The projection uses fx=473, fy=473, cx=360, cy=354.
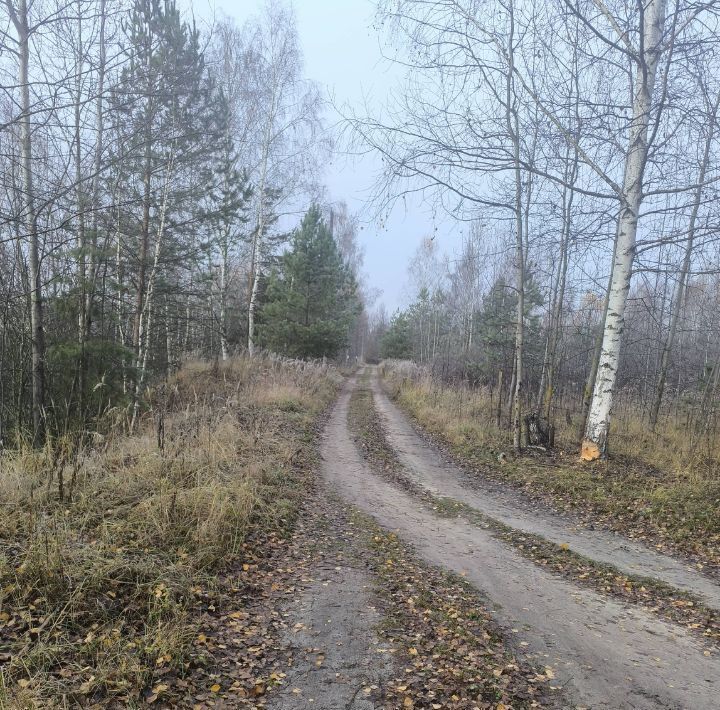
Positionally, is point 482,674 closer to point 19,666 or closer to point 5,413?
point 19,666

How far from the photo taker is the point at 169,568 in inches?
156

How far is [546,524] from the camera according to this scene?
6.31 m

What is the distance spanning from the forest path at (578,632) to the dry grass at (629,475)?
1.93m

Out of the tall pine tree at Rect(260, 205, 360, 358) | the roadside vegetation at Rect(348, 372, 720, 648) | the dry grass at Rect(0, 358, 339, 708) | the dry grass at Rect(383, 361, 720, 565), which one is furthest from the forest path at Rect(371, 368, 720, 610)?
the tall pine tree at Rect(260, 205, 360, 358)

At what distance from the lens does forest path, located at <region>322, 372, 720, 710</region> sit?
3.02m

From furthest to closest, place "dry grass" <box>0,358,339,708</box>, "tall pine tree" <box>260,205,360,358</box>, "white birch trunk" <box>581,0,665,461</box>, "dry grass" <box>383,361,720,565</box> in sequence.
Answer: "tall pine tree" <box>260,205,360,358</box>, "white birch trunk" <box>581,0,665,461</box>, "dry grass" <box>383,361,720,565</box>, "dry grass" <box>0,358,339,708</box>

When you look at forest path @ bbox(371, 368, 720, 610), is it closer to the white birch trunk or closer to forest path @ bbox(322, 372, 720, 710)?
forest path @ bbox(322, 372, 720, 710)

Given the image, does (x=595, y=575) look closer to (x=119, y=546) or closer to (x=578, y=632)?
(x=578, y=632)

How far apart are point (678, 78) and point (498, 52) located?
Answer: 2661 millimetres

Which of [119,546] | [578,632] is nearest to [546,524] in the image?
[578,632]

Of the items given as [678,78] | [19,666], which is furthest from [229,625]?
[678,78]

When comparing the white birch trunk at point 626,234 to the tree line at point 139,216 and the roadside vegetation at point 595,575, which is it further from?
the tree line at point 139,216

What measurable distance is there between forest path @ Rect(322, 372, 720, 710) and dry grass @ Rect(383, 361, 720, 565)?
1926mm

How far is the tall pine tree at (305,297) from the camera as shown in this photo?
931 inches
